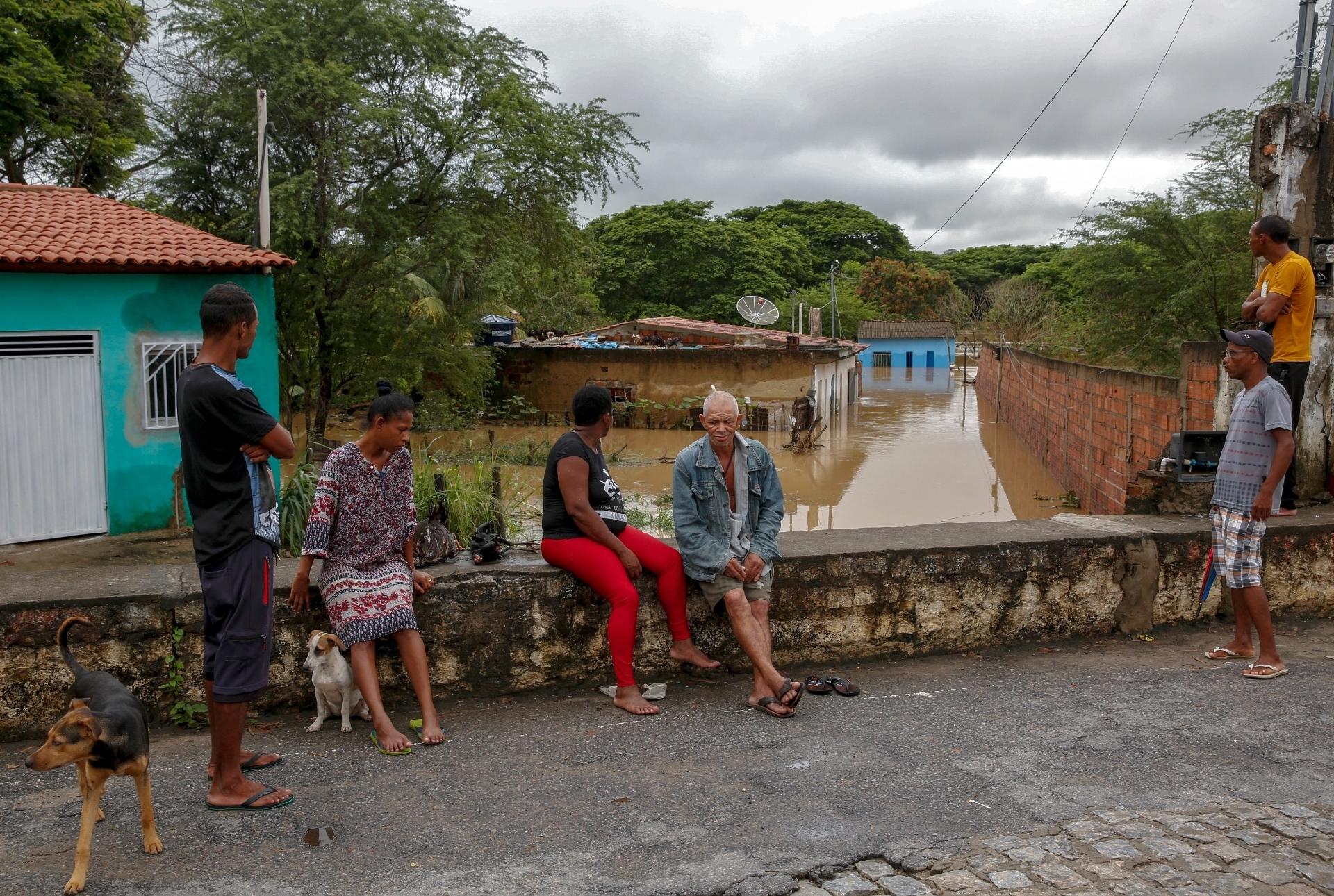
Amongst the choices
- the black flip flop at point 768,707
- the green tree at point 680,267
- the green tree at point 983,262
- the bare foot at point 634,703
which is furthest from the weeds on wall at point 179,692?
the green tree at point 983,262

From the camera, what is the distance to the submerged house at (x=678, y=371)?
89.4 ft

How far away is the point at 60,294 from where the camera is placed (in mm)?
11383

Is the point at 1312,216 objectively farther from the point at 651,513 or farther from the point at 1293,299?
the point at 651,513

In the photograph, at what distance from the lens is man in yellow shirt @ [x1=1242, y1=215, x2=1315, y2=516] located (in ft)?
17.8

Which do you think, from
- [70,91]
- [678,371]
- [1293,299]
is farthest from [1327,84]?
[678,371]

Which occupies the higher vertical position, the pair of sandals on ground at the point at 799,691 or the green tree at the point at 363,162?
the green tree at the point at 363,162

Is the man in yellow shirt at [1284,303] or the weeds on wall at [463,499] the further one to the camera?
the weeds on wall at [463,499]

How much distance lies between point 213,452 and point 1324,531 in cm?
549

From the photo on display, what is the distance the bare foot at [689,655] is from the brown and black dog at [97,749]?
2.19 metres

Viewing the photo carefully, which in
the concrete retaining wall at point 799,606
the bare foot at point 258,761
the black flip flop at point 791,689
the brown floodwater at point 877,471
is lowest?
the brown floodwater at point 877,471

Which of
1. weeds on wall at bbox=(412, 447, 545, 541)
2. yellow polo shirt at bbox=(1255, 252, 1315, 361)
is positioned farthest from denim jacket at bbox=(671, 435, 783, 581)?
weeds on wall at bbox=(412, 447, 545, 541)

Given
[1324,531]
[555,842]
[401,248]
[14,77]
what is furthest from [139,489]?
[1324,531]

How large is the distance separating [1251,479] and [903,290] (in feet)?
215

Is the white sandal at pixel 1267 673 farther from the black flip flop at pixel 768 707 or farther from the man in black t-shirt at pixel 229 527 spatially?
the man in black t-shirt at pixel 229 527
